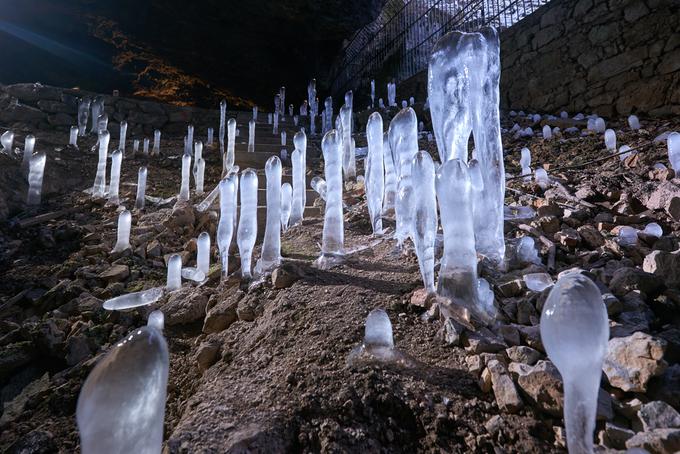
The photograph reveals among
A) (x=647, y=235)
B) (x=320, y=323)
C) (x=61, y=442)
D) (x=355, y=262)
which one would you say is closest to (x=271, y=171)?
(x=355, y=262)

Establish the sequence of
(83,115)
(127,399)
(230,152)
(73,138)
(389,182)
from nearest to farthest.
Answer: (127,399), (389,182), (230,152), (73,138), (83,115)

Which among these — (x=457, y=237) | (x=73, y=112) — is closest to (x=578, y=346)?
(x=457, y=237)

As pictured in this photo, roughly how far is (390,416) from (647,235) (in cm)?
205

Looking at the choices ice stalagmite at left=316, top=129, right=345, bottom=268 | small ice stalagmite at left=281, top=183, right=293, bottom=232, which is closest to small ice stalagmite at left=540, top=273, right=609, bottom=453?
ice stalagmite at left=316, top=129, right=345, bottom=268

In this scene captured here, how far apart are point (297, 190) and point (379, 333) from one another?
2781mm

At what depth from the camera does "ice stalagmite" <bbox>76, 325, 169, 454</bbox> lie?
3.00ft

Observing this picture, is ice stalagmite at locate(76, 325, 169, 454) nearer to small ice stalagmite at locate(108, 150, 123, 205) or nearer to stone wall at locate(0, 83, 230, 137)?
small ice stalagmite at locate(108, 150, 123, 205)

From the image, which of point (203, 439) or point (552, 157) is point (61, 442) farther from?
point (552, 157)

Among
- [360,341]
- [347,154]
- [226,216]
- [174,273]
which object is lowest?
A: [360,341]

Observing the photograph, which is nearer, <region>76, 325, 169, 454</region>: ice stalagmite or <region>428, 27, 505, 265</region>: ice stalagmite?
<region>76, 325, 169, 454</region>: ice stalagmite

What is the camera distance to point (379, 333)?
1.62 metres

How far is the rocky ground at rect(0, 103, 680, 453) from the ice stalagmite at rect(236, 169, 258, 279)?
0.17m

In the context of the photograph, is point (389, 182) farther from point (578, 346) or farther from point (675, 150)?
point (578, 346)

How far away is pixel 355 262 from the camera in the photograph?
108 inches
